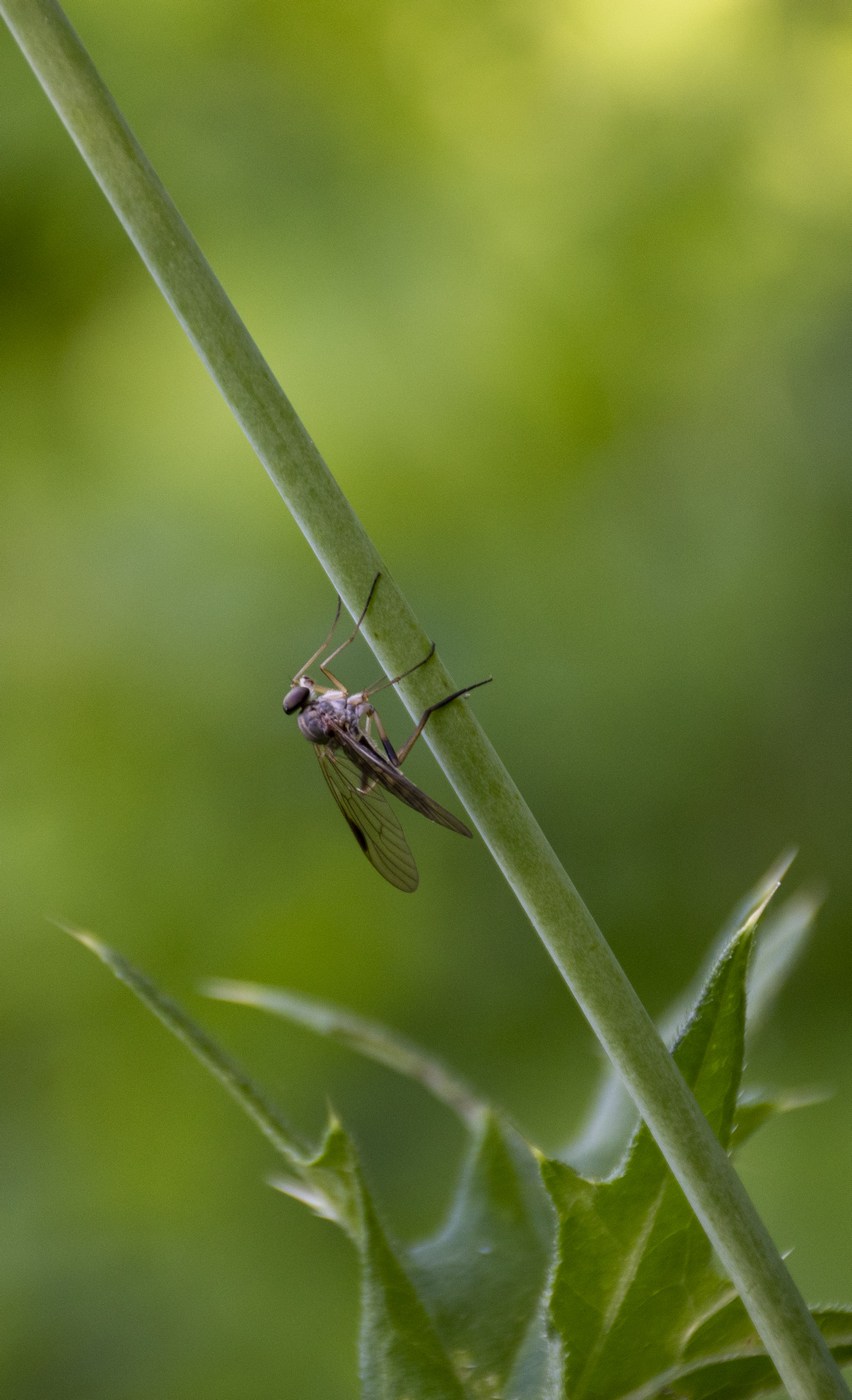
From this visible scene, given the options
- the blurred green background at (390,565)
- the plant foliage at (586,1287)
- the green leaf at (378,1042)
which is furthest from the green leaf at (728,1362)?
the blurred green background at (390,565)

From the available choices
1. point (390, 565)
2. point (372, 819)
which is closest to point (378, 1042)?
point (372, 819)

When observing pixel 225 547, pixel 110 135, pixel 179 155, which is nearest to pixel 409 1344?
pixel 110 135

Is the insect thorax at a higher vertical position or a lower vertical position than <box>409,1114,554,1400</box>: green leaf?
higher

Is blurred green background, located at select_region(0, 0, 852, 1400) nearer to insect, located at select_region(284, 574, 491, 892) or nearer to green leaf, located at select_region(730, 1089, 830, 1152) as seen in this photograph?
insect, located at select_region(284, 574, 491, 892)

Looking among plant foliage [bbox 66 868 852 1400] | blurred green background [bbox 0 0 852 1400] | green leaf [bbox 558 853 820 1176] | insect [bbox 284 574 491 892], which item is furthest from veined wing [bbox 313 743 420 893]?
blurred green background [bbox 0 0 852 1400]

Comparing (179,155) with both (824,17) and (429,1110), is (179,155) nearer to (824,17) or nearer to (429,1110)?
(824,17)

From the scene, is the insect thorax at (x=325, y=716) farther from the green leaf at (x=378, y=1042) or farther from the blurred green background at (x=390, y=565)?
the blurred green background at (x=390, y=565)

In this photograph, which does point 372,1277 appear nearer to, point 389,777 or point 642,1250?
point 642,1250
